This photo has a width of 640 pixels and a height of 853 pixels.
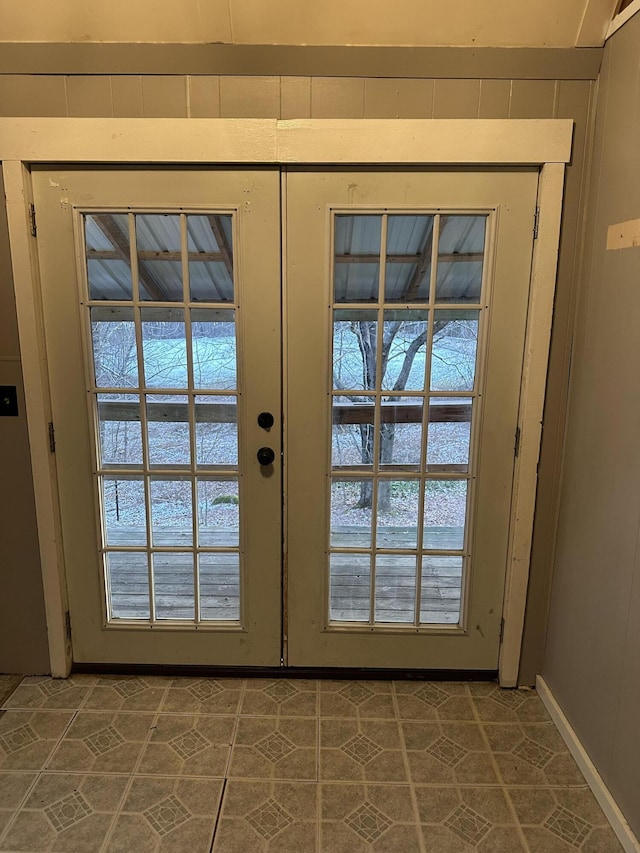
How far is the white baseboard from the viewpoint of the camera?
1345 millimetres

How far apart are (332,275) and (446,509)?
97cm

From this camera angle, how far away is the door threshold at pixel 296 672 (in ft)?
6.51

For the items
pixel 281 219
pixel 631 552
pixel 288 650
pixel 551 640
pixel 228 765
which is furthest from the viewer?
pixel 288 650

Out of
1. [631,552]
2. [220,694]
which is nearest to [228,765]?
[220,694]

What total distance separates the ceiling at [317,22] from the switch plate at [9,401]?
1132mm

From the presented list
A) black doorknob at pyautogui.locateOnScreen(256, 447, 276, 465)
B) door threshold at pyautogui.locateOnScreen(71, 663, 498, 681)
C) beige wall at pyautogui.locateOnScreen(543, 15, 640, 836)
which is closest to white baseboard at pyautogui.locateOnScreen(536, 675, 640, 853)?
beige wall at pyautogui.locateOnScreen(543, 15, 640, 836)

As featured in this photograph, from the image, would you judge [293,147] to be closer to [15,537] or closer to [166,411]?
[166,411]

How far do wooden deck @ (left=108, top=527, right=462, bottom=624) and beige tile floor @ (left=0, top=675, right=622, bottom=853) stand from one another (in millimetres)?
288

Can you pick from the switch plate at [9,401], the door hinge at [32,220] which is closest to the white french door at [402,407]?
the door hinge at [32,220]

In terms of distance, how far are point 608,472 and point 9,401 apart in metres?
2.06

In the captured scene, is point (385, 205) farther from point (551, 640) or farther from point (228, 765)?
point (228, 765)

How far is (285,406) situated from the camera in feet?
5.94

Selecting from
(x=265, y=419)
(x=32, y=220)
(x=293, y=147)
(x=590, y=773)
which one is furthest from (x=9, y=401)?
(x=590, y=773)

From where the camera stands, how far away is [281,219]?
1.70 meters
